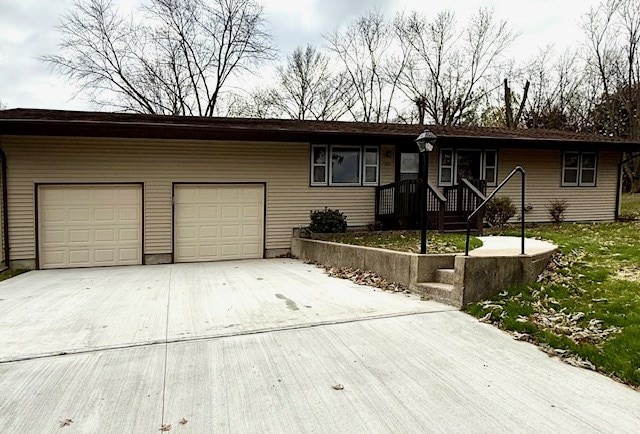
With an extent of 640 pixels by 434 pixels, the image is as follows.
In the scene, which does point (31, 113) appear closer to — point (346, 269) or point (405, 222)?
point (346, 269)

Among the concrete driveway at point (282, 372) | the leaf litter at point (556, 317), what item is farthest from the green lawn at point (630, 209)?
the concrete driveway at point (282, 372)

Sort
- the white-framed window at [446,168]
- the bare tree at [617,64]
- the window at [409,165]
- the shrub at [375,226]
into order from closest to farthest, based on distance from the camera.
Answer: the shrub at [375,226] → the window at [409,165] → the white-framed window at [446,168] → the bare tree at [617,64]

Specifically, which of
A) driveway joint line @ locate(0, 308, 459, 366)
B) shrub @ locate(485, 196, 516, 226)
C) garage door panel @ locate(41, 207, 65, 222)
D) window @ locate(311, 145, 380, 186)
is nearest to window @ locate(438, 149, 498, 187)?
shrub @ locate(485, 196, 516, 226)

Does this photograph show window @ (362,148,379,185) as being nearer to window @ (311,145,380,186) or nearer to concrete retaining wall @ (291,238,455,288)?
window @ (311,145,380,186)

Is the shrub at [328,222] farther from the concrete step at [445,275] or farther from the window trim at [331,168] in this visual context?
the concrete step at [445,275]

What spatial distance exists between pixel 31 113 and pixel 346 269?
8360 millimetres

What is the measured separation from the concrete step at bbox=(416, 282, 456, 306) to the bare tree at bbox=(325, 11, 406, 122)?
1959 cm

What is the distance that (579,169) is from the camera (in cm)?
1245

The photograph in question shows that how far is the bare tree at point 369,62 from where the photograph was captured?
23641 mm

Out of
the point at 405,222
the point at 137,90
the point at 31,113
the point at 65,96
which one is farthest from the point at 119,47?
the point at 405,222

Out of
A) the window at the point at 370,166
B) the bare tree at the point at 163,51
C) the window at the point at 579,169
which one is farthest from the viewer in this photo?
the bare tree at the point at 163,51

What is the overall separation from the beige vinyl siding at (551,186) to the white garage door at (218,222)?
5024 millimetres

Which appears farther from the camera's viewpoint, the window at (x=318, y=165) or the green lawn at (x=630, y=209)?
the green lawn at (x=630, y=209)

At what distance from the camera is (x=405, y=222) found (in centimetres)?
1008
